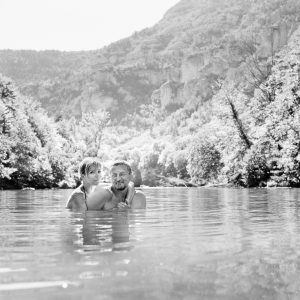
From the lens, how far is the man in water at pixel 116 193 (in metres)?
8.59

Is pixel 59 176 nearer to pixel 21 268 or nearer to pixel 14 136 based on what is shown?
pixel 14 136

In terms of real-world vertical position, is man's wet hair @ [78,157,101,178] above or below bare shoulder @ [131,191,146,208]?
above

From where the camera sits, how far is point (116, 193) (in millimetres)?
9102

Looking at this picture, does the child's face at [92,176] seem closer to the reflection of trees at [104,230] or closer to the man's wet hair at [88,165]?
the man's wet hair at [88,165]

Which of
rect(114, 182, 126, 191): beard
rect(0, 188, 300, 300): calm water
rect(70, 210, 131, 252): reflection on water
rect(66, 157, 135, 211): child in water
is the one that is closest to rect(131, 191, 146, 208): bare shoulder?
rect(66, 157, 135, 211): child in water

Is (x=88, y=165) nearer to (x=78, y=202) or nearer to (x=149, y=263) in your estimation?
(x=78, y=202)

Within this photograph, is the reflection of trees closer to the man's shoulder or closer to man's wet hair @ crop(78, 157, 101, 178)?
the man's shoulder

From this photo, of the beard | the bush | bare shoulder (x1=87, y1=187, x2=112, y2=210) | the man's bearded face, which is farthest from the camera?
the bush

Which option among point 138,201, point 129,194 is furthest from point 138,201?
point 129,194

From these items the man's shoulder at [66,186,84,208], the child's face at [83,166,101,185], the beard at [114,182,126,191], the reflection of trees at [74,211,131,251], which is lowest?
the reflection of trees at [74,211,131,251]

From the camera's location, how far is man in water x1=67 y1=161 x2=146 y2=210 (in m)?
8.59

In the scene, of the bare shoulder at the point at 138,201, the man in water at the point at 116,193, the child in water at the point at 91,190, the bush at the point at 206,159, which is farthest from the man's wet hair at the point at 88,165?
the bush at the point at 206,159

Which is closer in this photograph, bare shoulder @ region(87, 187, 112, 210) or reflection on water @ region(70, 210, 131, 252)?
reflection on water @ region(70, 210, 131, 252)

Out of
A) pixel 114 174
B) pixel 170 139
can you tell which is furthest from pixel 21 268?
pixel 170 139
